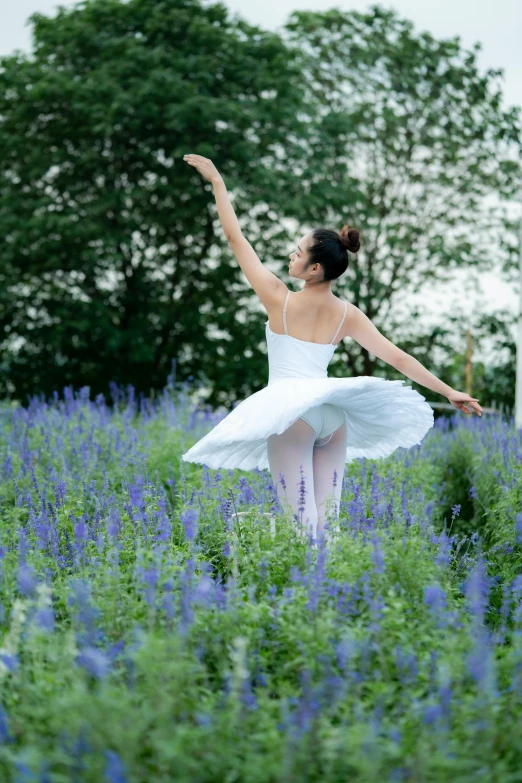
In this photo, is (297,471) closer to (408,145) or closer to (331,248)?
(331,248)

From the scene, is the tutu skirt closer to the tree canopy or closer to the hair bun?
the hair bun

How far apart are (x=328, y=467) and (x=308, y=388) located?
49 centimetres

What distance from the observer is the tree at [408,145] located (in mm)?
18344

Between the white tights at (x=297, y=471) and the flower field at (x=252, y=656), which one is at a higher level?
the white tights at (x=297, y=471)

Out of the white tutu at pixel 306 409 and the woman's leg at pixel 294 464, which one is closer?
the white tutu at pixel 306 409

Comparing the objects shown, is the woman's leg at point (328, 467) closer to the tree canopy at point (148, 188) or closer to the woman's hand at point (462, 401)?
the woman's hand at point (462, 401)

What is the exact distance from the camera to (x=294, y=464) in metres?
4.34

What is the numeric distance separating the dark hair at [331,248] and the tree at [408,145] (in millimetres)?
13381

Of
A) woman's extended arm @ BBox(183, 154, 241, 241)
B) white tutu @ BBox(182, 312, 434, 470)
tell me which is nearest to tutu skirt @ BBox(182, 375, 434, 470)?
white tutu @ BBox(182, 312, 434, 470)

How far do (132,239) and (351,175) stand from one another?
552 centimetres

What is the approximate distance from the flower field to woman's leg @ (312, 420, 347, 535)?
0.20m

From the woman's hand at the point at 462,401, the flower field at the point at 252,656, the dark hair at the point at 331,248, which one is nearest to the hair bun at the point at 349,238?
the dark hair at the point at 331,248

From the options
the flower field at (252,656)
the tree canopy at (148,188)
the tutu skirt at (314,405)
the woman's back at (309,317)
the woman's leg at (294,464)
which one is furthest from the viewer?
the tree canopy at (148,188)

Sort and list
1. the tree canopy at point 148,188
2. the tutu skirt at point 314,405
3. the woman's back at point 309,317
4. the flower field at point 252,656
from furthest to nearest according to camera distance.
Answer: the tree canopy at point 148,188 < the woman's back at point 309,317 < the tutu skirt at point 314,405 < the flower field at point 252,656
